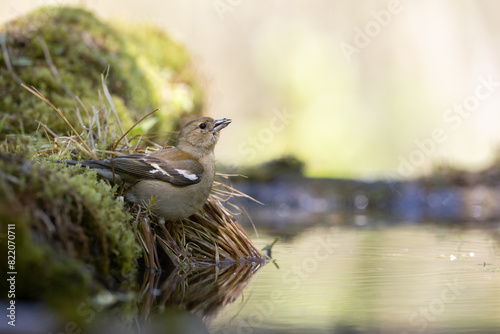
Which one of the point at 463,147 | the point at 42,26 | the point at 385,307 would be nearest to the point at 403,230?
the point at 385,307

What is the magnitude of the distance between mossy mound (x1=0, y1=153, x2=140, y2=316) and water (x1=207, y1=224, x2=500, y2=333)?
71 centimetres

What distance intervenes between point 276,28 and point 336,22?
5.76ft

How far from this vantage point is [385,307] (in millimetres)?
3242

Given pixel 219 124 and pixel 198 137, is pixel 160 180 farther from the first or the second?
pixel 219 124

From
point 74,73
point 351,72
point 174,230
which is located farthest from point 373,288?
point 351,72

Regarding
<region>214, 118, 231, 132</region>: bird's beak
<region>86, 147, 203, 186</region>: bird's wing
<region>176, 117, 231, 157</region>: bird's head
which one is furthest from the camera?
<region>214, 118, 231, 132</region>: bird's beak

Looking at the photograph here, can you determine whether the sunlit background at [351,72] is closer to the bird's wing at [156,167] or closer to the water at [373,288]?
the water at [373,288]

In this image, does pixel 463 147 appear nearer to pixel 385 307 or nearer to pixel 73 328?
pixel 385 307

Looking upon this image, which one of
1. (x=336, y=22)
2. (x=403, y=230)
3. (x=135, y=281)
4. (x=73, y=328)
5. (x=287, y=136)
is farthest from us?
(x=336, y=22)

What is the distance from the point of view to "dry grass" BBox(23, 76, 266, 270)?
4.40 m

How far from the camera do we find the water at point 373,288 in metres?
2.87

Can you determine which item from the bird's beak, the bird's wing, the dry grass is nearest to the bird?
the bird's wing

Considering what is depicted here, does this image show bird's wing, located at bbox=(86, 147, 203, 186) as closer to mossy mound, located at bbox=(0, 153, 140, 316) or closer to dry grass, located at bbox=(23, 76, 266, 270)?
dry grass, located at bbox=(23, 76, 266, 270)

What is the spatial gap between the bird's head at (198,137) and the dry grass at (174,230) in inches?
14.6
